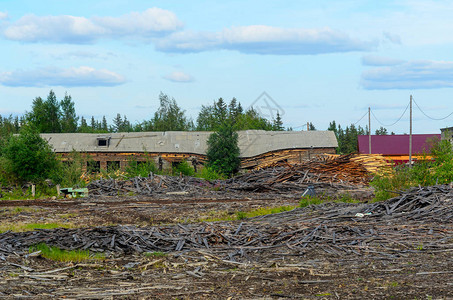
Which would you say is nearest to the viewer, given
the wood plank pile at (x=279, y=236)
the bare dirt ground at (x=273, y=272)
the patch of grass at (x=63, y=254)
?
the bare dirt ground at (x=273, y=272)

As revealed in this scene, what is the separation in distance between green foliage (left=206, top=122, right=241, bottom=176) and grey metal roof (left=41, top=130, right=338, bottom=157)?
187cm

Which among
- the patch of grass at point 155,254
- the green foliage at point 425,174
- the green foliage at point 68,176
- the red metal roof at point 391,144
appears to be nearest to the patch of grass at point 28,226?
the patch of grass at point 155,254

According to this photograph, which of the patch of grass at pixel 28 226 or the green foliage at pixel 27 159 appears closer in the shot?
the patch of grass at pixel 28 226

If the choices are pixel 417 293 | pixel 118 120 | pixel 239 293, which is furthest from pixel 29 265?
pixel 118 120

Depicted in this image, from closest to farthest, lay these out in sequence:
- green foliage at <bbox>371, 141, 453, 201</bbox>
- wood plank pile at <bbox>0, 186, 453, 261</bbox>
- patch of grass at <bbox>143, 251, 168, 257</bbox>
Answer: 1. patch of grass at <bbox>143, 251, 168, 257</bbox>
2. wood plank pile at <bbox>0, 186, 453, 261</bbox>
3. green foliage at <bbox>371, 141, 453, 201</bbox>

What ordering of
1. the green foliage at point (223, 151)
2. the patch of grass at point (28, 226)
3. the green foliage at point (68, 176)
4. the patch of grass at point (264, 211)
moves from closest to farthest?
the patch of grass at point (28, 226), the patch of grass at point (264, 211), the green foliage at point (68, 176), the green foliage at point (223, 151)

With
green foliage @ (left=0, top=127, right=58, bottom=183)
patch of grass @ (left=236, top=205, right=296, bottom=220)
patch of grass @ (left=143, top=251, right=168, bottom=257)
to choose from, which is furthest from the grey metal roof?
patch of grass @ (left=143, top=251, right=168, bottom=257)

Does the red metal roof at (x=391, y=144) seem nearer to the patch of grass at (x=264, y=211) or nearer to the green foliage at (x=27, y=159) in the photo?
the green foliage at (x=27, y=159)

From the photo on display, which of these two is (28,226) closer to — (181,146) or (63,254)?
(63,254)

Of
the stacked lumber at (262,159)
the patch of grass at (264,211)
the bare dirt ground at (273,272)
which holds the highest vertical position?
the stacked lumber at (262,159)

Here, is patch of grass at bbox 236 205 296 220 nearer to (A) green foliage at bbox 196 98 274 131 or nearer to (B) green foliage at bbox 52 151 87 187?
(B) green foliage at bbox 52 151 87 187

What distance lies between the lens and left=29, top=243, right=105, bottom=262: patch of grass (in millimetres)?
11055

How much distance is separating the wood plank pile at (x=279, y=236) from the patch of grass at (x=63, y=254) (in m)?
0.25

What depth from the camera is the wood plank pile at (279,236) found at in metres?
11.7
